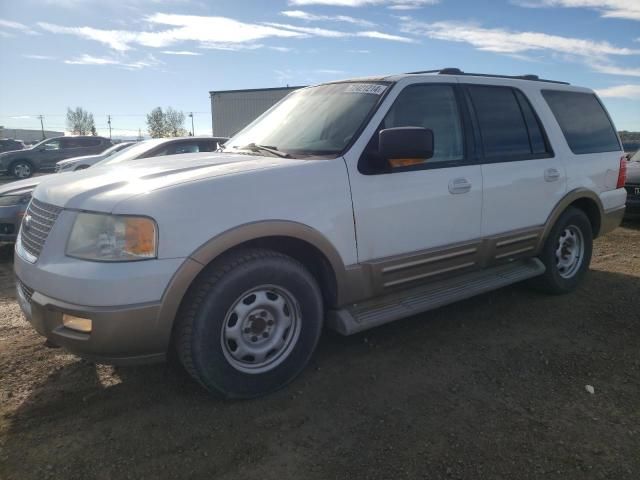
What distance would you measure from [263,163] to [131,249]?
943 millimetres

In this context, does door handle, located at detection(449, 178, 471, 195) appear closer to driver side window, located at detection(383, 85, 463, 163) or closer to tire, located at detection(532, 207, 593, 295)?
driver side window, located at detection(383, 85, 463, 163)

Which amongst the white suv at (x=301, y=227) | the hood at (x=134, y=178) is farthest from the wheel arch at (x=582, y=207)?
the hood at (x=134, y=178)

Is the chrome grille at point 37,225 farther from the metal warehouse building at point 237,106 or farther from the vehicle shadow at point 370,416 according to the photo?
the metal warehouse building at point 237,106

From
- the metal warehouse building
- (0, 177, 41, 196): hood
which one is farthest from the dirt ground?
the metal warehouse building

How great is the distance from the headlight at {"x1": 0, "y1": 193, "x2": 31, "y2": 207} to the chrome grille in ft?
10.8

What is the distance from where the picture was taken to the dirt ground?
2246 millimetres

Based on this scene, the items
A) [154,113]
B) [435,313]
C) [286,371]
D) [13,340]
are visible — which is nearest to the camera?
[286,371]

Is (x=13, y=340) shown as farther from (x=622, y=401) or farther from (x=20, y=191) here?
(x=622, y=401)

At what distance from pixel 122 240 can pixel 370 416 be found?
5.25ft

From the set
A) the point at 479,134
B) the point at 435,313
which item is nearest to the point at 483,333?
the point at 435,313

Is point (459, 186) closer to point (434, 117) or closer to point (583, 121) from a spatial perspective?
point (434, 117)

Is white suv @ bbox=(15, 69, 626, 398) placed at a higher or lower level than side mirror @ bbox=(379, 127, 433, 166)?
lower

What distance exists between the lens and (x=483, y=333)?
375 cm

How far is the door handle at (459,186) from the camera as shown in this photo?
3.40 metres
